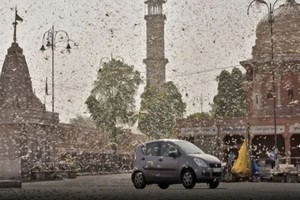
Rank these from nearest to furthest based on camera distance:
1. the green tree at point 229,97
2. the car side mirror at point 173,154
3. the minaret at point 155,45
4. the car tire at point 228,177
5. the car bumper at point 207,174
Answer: the car bumper at point 207,174 → the car side mirror at point 173,154 → the car tire at point 228,177 → the green tree at point 229,97 → the minaret at point 155,45

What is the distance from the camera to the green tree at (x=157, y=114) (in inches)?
2699

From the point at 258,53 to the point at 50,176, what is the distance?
2783 centimetres

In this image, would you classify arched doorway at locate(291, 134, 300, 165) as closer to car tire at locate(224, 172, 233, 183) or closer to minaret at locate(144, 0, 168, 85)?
car tire at locate(224, 172, 233, 183)

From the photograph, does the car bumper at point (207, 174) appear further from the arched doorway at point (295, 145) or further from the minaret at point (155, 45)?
the minaret at point (155, 45)

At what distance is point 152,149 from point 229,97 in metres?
59.0

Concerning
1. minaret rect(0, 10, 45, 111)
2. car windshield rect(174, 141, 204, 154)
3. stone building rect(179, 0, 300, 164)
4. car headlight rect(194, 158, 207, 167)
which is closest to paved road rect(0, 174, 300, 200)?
car headlight rect(194, 158, 207, 167)

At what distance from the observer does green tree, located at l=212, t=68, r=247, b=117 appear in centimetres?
7769

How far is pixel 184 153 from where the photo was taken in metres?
19.7

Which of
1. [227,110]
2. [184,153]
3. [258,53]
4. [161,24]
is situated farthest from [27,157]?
[161,24]

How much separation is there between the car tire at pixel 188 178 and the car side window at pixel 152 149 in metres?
1.27

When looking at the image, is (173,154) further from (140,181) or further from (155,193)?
(155,193)

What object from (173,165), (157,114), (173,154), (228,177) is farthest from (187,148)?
(157,114)

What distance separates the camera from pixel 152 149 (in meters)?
20.5

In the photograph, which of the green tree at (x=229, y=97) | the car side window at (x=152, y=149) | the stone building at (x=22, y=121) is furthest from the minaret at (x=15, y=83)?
the green tree at (x=229, y=97)
